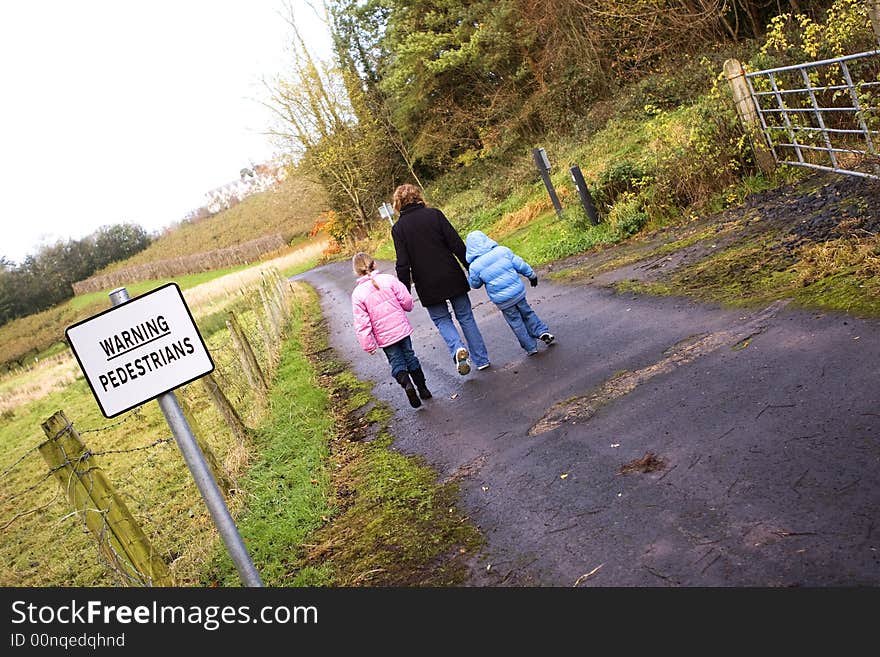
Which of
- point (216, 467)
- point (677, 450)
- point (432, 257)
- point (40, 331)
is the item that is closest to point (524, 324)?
point (432, 257)

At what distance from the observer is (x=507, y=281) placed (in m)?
8.52

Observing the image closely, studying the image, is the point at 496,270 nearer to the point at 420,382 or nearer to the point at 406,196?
the point at 406,196

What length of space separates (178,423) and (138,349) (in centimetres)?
39

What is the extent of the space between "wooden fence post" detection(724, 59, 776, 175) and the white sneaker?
6069 mm

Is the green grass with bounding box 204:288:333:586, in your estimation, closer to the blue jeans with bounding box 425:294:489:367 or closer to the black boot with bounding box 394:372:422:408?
the black boot with bounding box 394:372:422:408

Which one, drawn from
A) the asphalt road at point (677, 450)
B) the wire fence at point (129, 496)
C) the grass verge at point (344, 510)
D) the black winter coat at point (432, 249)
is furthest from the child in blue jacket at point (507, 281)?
the wire fence at point (129, 496)

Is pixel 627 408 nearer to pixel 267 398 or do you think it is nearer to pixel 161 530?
pixel 161 530

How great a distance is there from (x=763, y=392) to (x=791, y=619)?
2499 mm

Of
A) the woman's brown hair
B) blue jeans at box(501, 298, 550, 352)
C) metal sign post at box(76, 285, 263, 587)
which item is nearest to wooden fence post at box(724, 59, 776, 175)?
blue jeans at box(501, 298, 550, 352)

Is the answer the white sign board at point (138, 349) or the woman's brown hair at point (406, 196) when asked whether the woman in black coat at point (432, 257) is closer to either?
the woman's brown hair at point (406, 196)

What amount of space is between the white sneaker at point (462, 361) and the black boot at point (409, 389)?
2.14 feet

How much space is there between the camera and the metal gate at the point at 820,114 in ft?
32.3

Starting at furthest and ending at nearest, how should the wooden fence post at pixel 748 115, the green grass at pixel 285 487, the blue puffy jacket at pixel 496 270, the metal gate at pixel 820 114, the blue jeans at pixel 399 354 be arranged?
1. the wooden fence post at pixel 748 115
2. the metal gate at pixel 820 114
3. the blue jeans at pixel 399 354
4. the blue puffy jacket at pixel 496 270
5. the green grass at pixel 285 487

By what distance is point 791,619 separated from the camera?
10.5 feet
